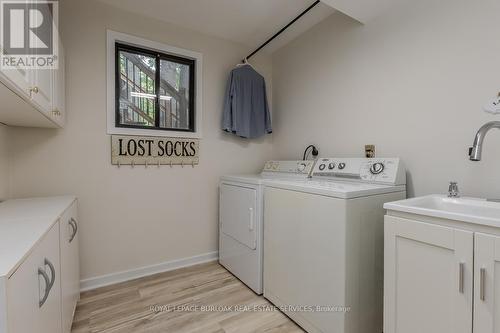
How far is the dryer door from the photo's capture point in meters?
1.98

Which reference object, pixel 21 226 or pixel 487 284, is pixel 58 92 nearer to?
pixel 21 226

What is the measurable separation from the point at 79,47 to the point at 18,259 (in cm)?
193

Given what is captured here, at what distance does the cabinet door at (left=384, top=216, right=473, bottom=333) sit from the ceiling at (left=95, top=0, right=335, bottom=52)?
76.7 inches

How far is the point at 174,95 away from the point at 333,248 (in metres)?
2.06

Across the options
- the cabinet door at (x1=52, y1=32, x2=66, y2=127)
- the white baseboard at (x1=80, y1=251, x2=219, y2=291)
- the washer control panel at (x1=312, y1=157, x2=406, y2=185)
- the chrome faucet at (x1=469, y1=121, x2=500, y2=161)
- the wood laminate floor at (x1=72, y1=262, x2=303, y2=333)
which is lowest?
the wood laminate floor at (x1=72, y1=262, x2=303, y2=333)

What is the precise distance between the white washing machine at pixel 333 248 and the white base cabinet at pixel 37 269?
1262mm

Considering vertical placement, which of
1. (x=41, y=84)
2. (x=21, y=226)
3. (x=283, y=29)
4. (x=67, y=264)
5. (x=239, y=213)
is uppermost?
(x=283, y=29)

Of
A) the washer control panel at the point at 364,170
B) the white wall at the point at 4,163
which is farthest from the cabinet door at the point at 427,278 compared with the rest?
the white wall at the point at 4,163

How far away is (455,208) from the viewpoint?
129cm

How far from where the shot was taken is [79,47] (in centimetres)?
196

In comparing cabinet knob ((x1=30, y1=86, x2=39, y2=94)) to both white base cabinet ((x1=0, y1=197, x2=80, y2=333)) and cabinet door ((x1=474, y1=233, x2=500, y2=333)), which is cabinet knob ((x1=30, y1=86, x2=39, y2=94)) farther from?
cabinet door ((x1=474, y1=233, x2=500, y2=333))

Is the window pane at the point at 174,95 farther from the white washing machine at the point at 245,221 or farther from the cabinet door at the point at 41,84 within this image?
the cabinet door at the point at 41,84

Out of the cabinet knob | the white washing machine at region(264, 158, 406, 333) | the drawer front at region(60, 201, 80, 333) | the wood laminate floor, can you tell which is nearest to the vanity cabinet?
the white washing machine at region(264, 158, 406, 333)

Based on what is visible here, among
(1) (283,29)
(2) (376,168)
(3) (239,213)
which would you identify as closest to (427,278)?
(2) (376,168)
